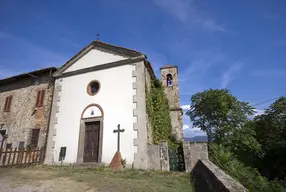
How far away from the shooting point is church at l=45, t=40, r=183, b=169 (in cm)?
825

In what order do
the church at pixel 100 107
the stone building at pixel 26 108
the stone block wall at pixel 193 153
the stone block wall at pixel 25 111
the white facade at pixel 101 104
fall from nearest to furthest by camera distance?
1. the stone block wall at pixel 193 153
2. the church at pixel 100 107
3. the white facade at pixel 101 104
4. the stone building at pixel 26 108
5. the stone block wall at pixel 25 111

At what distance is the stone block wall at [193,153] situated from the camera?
277 inches

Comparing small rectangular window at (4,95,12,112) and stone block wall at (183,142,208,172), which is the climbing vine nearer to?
stone block wall at (183,142,208,172)

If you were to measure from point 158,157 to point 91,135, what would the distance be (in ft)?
13.6

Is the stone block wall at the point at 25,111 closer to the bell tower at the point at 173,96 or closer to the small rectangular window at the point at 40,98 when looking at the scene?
the small rectangular window at the point at 40,98

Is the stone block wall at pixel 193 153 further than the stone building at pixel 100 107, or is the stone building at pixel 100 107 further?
the stone building at pixel 100 107

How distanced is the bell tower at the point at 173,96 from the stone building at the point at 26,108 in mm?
10071

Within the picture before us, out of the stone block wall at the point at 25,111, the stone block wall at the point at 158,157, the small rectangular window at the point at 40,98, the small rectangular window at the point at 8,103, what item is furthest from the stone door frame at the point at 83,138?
the small rectangular window at the point at 8,103

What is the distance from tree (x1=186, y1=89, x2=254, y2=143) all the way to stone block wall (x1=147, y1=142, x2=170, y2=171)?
31.9ft

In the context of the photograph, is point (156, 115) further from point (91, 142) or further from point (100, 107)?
point (91, 142)

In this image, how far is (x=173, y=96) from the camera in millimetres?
15930

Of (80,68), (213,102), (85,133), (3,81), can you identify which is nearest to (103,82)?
(80,68)

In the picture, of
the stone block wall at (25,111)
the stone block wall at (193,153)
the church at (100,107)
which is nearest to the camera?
the stone block wall at (193,153)

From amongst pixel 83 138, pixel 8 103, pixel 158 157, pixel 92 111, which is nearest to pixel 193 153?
pixel 158 157
